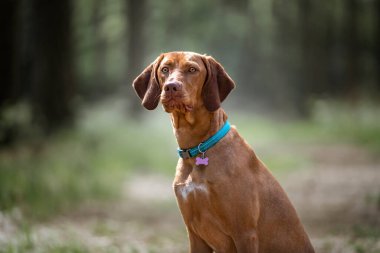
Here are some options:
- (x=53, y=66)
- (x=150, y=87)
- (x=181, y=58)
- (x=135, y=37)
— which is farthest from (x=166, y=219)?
(x=135, y=37)

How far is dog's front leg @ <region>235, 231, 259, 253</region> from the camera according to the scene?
4.09m

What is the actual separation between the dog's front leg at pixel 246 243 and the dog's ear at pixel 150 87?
3.90 ft

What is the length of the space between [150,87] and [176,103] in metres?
0.42

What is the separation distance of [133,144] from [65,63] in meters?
2.64

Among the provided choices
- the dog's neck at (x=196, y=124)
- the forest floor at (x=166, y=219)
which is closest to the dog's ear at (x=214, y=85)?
the dog's neck at (x=196, y=124)

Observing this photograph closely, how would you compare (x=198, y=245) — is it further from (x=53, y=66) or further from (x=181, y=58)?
(x=53, y=66)

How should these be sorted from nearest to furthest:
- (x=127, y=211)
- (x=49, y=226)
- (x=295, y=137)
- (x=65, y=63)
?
(x=49, y=226) → (x=127, y=211) → (x=65, y=63) → (x=295, y=137)

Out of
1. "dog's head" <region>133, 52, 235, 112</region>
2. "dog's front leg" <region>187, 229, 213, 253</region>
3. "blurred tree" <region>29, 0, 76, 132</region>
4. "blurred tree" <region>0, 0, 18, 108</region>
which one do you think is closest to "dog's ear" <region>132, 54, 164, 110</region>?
"dog's head" <region>133, 52, 235, 112</region>

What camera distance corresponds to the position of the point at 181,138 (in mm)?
4469

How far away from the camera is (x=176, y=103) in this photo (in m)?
4.15

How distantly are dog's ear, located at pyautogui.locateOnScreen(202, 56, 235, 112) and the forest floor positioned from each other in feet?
8.19

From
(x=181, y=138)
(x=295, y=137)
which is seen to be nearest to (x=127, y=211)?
(x=181, y=138)

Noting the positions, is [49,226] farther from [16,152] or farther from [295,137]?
[295,137]

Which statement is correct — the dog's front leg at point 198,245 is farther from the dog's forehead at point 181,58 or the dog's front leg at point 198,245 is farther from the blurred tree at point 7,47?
the blurred tree at point 7,47
